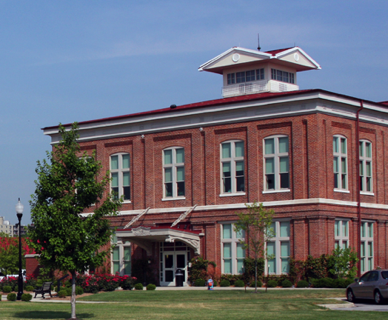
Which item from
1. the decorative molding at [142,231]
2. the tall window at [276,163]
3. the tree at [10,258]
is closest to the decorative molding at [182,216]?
the decorative molding at [142,231]

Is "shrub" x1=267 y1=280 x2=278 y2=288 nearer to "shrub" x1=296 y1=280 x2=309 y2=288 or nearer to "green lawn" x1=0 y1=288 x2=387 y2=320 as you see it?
"shrub" x1=296 y1=280 x2=309 y2=288

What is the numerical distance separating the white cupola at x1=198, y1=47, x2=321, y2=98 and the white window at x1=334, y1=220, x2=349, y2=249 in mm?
13103

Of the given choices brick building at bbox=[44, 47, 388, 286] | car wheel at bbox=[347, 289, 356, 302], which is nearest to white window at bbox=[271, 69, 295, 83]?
brick building at bbox=[44, 47, 388, 286]

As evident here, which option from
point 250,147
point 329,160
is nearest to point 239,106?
point 250,147

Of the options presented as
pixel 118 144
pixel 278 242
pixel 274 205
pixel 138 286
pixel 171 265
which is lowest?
pixel 138 286

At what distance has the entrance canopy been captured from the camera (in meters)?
45.6

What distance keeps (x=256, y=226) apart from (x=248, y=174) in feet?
19.3

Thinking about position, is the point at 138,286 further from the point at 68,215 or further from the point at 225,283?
the point at 68,215

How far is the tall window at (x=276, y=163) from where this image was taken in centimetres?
4489

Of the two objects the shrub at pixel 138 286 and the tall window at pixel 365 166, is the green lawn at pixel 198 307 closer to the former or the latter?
the shrub at pixel 138 286

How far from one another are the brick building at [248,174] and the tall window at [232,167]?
0.22 ft

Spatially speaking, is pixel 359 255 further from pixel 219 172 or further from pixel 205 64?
Result: pixel 205 64

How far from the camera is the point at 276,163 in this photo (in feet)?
148

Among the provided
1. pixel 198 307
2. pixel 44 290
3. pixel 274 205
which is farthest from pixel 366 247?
pixel 44 290
